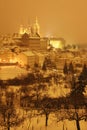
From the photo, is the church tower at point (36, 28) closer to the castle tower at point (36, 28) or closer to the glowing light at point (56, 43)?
the castle tower at point (36, 28)

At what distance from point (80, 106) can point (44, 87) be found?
148 inches

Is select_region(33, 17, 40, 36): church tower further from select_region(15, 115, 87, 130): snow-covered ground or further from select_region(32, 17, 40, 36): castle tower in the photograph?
select_region(15, 115, 87, 130): snow-covered ground

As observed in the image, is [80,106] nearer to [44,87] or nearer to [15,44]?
[44,87]

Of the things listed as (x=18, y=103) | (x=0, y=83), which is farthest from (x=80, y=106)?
(x=0, y=83)

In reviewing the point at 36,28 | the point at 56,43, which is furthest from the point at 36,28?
the point at 56,43

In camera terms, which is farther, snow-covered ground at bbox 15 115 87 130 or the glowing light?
the glowing light

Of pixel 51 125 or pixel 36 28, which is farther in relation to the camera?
pixel 36 28

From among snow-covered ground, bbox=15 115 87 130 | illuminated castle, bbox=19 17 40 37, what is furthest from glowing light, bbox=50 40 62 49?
snow-covered ground, bbox=15 115 87 130

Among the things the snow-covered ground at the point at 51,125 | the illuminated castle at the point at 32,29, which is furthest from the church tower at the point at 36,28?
the snow-covered ground at the point at 51,125

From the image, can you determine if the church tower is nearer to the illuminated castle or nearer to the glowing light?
the illuminated castle

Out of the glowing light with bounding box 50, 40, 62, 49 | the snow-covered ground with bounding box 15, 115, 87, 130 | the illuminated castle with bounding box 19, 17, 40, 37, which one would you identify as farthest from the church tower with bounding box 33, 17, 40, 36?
the snow-covered ground with bounding box 15, 115, 87, 130

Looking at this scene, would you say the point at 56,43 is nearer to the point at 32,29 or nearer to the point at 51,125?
the point at 32,29

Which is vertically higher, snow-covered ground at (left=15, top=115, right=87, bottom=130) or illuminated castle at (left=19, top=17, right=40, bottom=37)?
illuminated castle at (left=19, top=17, right=40, bottom=37)

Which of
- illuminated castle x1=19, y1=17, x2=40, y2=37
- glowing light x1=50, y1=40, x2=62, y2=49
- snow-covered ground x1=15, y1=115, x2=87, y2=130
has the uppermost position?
illuminated castle x1=19, y1=17, x2=40, y2=37
